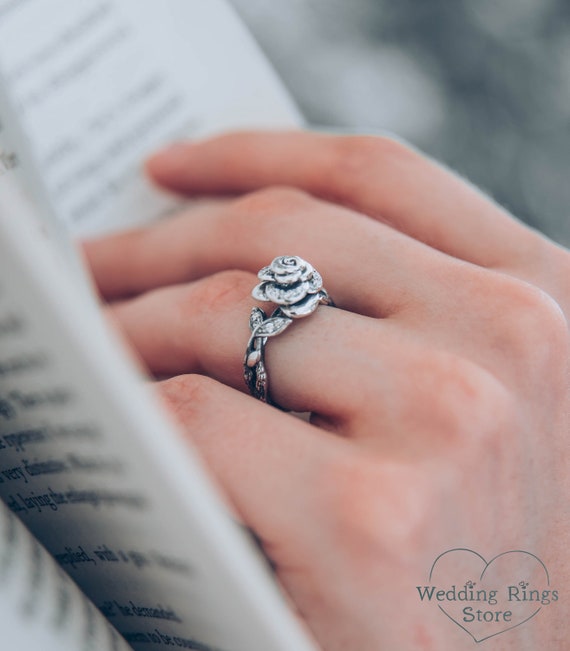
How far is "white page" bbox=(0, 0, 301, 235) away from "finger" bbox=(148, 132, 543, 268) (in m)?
0.05

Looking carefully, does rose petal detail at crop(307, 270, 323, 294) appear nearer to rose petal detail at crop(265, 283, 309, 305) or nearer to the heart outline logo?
rose petal detail at crop(265, 283, 309, 305)

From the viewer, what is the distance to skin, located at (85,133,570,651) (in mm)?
415

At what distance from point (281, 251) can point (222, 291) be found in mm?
66

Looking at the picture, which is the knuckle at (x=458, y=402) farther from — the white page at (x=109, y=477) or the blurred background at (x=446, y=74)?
the blurred background at (x=446, y=74)

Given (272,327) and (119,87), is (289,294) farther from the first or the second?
(119,87)

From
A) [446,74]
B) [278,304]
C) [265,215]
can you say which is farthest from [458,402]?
[446,74]

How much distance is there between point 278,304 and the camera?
20.4 inches

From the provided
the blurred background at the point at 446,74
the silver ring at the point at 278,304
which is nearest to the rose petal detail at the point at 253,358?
the silver ring at the point at 278,304

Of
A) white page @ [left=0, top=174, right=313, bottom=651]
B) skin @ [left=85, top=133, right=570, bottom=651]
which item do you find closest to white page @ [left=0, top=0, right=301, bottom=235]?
skin @ [left=85, top=133, right=570, bottom=651]

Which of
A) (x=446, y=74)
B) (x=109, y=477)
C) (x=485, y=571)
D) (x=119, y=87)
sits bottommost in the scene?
(x=485, y=571)

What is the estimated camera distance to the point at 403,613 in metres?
0.41

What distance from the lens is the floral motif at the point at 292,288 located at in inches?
20.1

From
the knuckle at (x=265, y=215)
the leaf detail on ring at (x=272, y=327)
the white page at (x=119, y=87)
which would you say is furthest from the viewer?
the white page at (x=119, y=87)

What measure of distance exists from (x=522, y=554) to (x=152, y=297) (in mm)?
387
